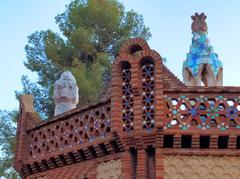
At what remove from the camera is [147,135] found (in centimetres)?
759

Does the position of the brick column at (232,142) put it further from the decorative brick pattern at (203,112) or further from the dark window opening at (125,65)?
the dark window opening at (125,65)

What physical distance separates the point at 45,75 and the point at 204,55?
1019 centimetres

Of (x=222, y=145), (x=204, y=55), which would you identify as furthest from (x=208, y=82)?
(x=222, y=145)

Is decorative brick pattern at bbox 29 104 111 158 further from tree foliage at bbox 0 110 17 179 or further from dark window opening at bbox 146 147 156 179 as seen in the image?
tree foliage at bbox 0 110 17 179

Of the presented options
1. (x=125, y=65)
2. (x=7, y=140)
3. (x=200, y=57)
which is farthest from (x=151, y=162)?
(x=7, y=140)

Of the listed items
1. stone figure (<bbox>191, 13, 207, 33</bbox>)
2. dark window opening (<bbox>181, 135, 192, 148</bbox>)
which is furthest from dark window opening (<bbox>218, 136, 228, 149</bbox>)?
stone figure (<bbox>191, 13, 207, 33</bbox>)

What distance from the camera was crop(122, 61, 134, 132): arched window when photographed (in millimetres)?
7820

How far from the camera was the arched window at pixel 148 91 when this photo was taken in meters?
7.67

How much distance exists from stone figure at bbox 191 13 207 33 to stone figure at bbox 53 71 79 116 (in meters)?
2.81

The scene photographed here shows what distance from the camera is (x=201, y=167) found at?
7.66 meters

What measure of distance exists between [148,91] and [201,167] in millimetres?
1338

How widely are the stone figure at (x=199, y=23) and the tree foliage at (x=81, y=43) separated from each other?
756 cm

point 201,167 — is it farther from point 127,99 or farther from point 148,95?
point 127,99

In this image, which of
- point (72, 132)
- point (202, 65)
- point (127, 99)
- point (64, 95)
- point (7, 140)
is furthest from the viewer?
point (7, 140)
